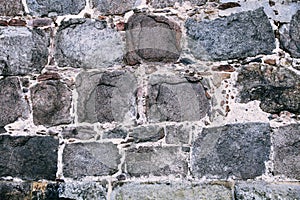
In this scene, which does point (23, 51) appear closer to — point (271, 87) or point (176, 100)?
point (176, 100)

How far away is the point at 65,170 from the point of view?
278 cm

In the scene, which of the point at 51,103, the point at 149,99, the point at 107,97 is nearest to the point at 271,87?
the point at 149,99

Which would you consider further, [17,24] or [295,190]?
[17,24]

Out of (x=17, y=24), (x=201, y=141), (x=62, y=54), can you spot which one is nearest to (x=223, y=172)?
(x=201, y=141)

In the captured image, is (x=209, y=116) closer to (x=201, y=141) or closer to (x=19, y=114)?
(x=201, y=141)

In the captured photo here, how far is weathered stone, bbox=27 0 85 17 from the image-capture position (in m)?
2.80

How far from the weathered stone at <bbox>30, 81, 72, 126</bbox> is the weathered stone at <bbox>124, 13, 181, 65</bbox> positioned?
0.40 metres

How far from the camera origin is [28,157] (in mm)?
2816

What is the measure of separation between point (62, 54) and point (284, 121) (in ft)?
3.87

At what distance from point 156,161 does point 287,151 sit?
647mm

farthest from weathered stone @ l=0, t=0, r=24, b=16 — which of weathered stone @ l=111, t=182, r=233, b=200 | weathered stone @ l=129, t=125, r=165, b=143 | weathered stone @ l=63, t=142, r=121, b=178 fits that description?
weathered stone @ l=111, t=182, r=233, b=200

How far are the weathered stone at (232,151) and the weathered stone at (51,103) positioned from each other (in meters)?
0.70

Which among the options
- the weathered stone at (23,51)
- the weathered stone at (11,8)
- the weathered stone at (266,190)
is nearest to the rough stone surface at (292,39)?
the weathered stone at (266,190)

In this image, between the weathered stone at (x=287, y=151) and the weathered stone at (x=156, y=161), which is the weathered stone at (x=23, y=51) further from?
the weathered stone at (x=287, y=151)
